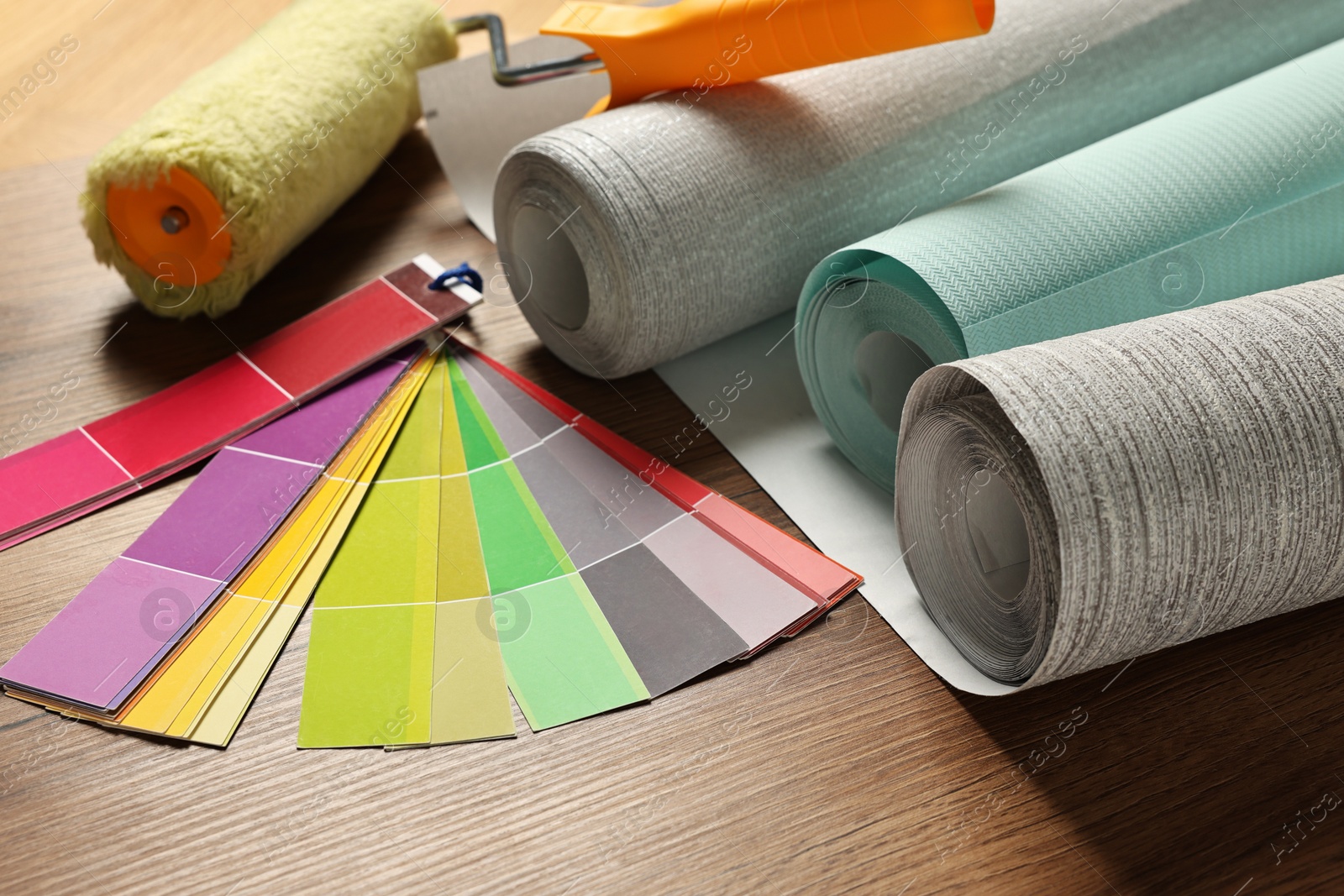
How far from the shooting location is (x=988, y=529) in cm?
84

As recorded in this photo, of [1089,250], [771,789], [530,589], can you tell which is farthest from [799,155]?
[771,789]

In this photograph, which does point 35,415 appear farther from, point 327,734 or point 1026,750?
point 1026,750

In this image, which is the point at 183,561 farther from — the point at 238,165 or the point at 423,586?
the point at 238,165

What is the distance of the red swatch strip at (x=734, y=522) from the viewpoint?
0.94 m

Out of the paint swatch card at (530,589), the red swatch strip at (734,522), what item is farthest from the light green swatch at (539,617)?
the red swatch strip at (734,522)

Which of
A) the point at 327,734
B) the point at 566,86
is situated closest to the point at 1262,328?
the point at 327,734

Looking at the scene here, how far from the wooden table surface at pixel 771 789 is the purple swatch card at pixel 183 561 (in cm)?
4

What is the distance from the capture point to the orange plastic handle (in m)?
1.01

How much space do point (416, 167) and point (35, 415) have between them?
0.66 meters

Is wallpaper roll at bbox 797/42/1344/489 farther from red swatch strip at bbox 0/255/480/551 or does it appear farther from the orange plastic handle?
red swatch strip at bbox 0/255/480/551

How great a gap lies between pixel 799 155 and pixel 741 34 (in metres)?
0.14

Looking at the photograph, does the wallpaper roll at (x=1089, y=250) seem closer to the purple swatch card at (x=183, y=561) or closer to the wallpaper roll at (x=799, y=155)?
the wallpaper roll at (x=799, y=155)

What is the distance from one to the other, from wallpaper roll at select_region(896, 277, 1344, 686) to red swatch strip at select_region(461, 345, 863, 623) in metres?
0.16

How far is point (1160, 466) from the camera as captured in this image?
0.71m
